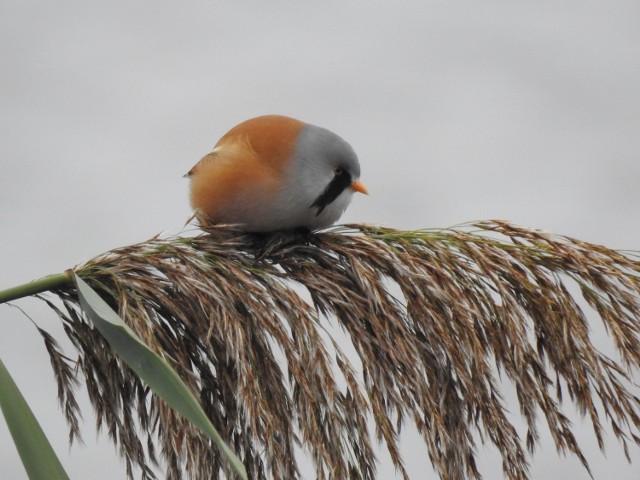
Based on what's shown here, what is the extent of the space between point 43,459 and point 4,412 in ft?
0.50

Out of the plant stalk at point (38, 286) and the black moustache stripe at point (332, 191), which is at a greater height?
the black moustache stripe at point (332, 191)

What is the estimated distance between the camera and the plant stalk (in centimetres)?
234

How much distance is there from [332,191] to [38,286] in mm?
1022

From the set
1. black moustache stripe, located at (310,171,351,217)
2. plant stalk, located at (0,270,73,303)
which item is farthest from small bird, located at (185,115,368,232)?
plant stalk, located at (0,270,73,303)

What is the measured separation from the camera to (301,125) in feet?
9.84

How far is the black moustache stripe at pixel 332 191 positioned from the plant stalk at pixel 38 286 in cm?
85

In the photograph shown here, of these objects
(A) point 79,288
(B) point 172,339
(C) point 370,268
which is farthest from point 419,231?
(A) point 79,288

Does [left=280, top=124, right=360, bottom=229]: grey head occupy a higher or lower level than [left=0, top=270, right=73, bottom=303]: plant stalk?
higher

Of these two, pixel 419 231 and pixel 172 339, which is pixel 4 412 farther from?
pixel 419 231

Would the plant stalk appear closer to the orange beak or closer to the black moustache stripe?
the black moustache stripe

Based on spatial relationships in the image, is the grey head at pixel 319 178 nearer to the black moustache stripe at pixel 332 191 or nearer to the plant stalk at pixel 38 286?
the black moustache stripe at pixel 332 191

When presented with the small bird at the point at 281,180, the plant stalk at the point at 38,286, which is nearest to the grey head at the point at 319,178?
the small bird at the point at 281,180

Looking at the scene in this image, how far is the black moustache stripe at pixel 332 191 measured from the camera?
2.88m

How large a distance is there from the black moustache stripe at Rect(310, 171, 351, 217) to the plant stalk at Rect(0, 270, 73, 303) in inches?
33.3
